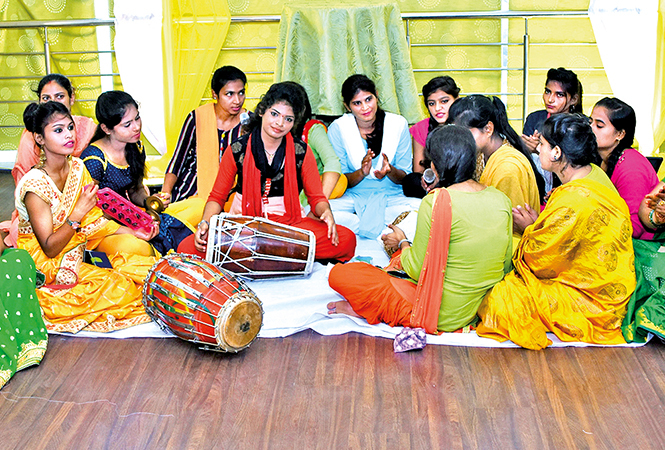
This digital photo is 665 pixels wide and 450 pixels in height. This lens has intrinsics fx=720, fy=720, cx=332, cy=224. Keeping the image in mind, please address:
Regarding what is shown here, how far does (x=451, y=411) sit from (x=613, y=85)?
3703 mm

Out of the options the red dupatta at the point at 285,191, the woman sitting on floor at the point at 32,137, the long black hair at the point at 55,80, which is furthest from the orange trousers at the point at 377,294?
the long black hair at the point at 55,80

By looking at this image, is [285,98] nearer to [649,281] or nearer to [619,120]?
[619,120]

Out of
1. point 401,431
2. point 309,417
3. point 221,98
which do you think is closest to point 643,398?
point 401,431

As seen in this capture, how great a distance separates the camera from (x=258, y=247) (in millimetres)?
3549

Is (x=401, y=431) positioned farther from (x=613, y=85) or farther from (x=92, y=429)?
(x=613, y=85)

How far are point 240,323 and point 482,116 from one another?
1571 millimetres

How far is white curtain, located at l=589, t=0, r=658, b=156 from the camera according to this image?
5395 millimetres

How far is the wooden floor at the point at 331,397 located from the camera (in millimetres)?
2555

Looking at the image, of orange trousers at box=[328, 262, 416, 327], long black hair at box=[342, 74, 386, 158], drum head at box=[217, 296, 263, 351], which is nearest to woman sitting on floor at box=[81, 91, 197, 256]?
drum head at box=[217, 296, 263, 351]

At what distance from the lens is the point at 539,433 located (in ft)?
8.38

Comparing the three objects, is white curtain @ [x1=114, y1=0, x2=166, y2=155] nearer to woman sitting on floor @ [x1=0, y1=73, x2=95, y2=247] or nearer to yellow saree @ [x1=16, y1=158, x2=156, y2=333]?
woman sitting on floor @ [x1=0, y1=73, x2=95, y2=247]

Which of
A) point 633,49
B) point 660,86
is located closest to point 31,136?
point 633,49

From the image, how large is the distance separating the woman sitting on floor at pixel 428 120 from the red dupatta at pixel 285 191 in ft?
2.76

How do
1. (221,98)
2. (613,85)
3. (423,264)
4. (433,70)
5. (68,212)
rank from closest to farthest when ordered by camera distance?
(423,264) < (68,212) < (221,98) < (613,85) < (433,70)
